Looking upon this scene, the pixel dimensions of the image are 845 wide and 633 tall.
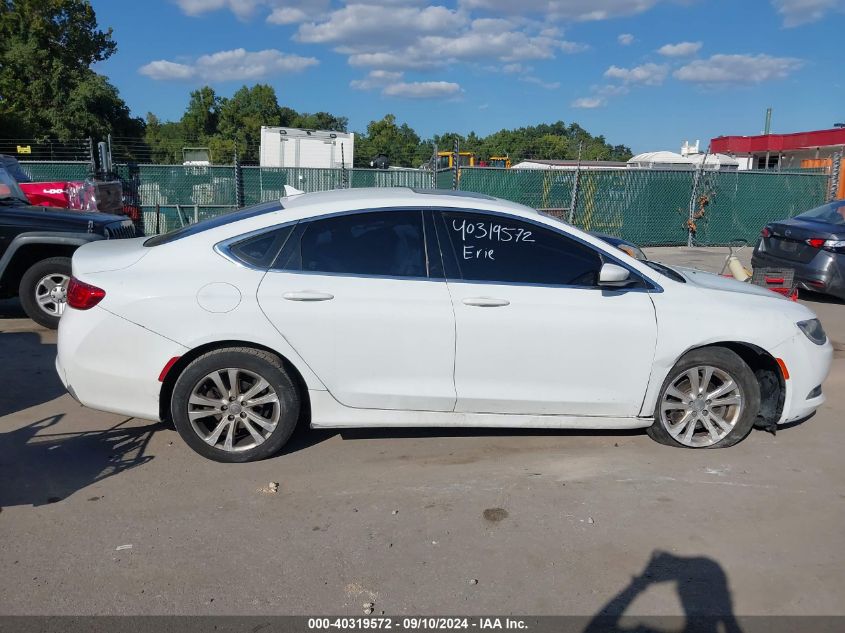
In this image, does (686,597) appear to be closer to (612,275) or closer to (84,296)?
(612,275)

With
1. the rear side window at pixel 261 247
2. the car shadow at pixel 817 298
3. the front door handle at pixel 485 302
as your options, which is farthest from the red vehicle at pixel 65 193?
Answer: the car shadow at pixel 817 298

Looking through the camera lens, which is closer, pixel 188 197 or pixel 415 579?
pixel 415 579

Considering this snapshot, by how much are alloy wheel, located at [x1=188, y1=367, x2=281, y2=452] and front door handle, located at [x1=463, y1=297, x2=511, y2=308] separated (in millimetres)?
1314

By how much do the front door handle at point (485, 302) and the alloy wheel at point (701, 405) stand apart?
127 centimetres

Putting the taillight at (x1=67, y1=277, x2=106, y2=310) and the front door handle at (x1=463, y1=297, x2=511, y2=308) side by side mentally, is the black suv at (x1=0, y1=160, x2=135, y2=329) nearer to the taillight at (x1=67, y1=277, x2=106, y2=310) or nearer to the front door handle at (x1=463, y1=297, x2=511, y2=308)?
the taillight at (x1=67, y1=277, x2=106, y2=310)

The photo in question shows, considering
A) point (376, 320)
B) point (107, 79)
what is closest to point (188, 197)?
point (376, 320)

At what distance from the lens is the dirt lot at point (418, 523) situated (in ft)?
11.0

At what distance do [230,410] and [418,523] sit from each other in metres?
1.39

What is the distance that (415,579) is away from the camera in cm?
345

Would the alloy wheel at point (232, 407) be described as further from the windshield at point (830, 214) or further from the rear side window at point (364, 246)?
the windshield at point (830, 214)

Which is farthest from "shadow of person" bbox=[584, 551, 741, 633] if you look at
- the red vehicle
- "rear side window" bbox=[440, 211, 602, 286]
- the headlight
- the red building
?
the red building

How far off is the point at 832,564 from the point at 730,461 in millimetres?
1256

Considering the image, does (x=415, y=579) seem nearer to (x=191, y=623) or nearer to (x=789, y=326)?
(x=191, y=623)

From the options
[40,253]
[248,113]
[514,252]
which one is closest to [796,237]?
[514,252]
